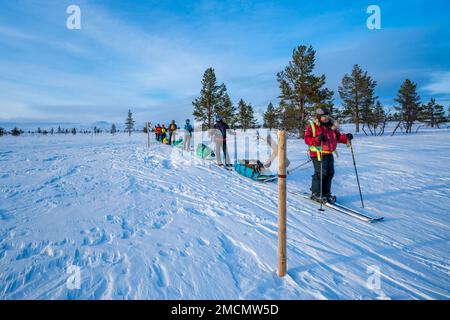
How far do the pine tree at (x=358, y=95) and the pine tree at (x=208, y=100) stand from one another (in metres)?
19.2

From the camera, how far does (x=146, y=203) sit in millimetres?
5062

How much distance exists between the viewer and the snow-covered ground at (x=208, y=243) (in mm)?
2527

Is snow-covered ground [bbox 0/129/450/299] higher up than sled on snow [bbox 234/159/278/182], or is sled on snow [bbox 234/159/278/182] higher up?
sled on snow [bbox 234/159/278/182]

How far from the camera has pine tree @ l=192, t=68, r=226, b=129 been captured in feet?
105

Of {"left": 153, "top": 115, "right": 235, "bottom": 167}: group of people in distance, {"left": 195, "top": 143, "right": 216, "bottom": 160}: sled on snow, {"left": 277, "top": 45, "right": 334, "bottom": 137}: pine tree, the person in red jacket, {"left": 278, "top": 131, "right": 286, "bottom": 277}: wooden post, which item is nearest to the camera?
{"left": 278, "top": 131, "right": 286, "bottom": 277}: wooden post

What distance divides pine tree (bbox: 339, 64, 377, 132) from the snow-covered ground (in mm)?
31467

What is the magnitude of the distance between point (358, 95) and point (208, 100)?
22.8 meters

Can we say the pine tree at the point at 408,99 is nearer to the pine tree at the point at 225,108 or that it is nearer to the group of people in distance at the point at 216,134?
the pine tree at the point at 225,108

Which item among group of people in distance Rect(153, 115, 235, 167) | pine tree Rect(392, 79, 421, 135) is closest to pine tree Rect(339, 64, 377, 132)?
pine tree Rect(392, 79, 421, 135)

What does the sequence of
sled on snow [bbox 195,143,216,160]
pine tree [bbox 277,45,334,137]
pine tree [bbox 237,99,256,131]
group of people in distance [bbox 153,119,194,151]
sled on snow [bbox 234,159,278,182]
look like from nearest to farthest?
Result: sled on snow [bbox 234,159,278,182] → sled on snow [bbox 195,143,216,160] → group of people in distance [bbox 153,119,194,151] → pine tree [bbox 277,45,334,137] → pine tree [bbox 237,99,256,131]

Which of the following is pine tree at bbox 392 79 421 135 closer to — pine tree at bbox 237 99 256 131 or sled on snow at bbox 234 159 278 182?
pine tree at bbox 237 99 256 131
